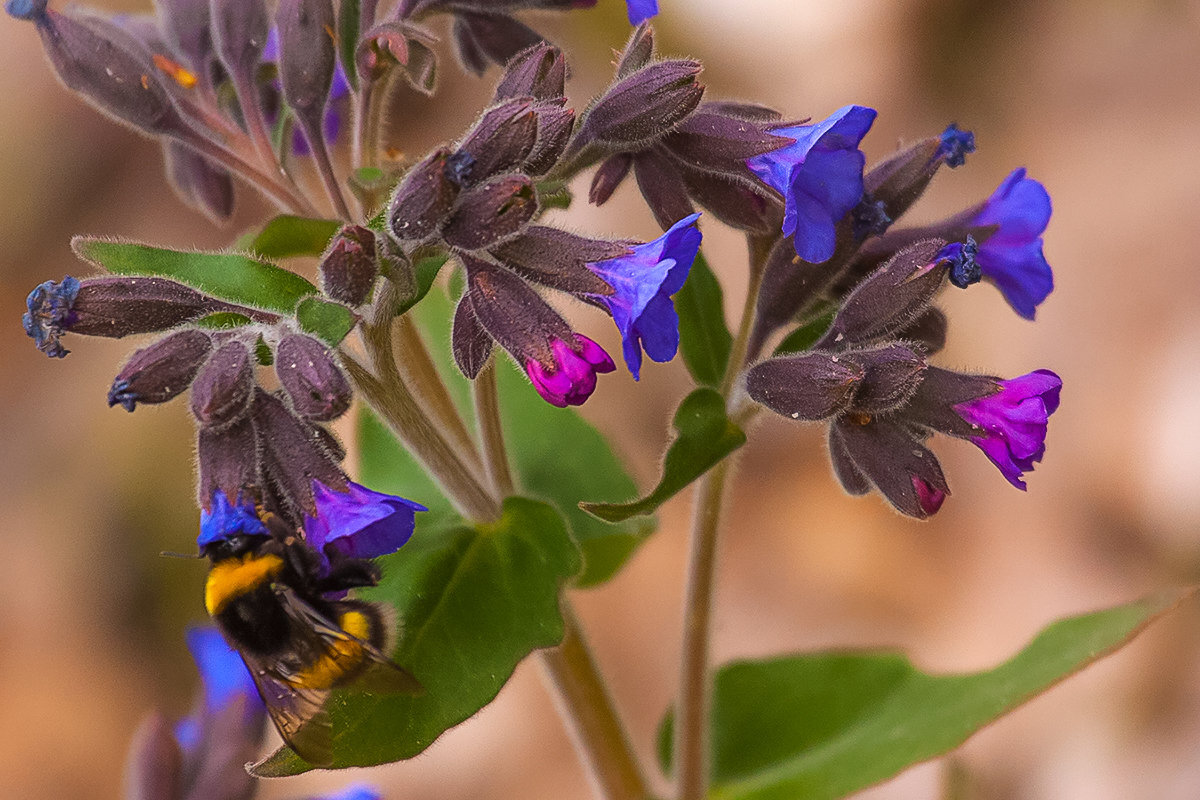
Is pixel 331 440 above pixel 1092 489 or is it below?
above

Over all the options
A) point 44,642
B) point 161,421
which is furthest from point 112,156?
point 44,642

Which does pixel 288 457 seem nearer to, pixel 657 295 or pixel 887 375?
pixel 657 295

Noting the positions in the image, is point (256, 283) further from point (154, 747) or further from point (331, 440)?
point (154, 747)

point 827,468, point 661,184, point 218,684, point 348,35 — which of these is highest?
point 348,35

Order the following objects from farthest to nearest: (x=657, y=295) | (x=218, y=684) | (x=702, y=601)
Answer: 1. (x=218, y=684)
2. (x=702, y=601)
3. (x=657, y=295)

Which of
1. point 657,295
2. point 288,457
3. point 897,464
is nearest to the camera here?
point 657,295

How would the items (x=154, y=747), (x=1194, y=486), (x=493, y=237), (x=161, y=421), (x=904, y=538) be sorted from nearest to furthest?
(x=493, y=237) < (x=154, y=747) < (x=1194, y=486) < (x=904, y=538) < (x=161, y=421)

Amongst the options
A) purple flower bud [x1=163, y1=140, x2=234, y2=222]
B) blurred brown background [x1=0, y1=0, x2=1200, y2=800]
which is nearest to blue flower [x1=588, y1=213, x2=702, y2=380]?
purple flower bud [x1=163, y1=140, x2=234, y2=222]

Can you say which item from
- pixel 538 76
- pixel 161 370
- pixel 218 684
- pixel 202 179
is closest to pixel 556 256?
pixel 538 76
